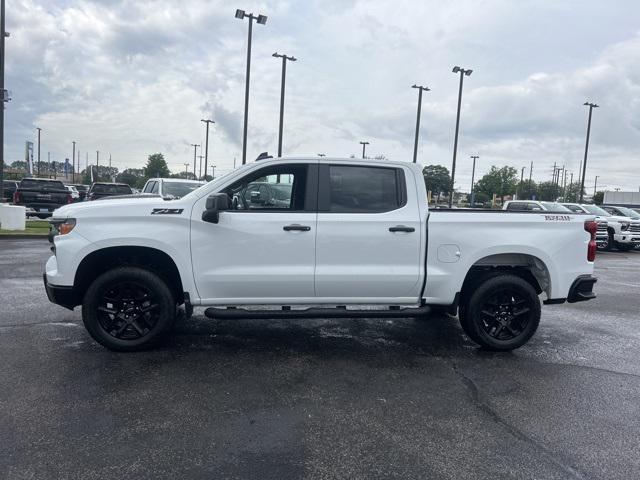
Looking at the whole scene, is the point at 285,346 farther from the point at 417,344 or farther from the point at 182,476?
the point at 182,476

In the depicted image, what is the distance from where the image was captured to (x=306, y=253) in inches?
196

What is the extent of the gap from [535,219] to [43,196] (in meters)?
17.6

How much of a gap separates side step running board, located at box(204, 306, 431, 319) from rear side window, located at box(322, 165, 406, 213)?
1.02m

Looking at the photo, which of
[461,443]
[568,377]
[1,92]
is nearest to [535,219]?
[568,377]

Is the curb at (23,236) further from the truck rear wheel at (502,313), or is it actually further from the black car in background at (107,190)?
the truck rear wheel at (502,313)

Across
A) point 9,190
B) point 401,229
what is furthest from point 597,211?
point 9,190

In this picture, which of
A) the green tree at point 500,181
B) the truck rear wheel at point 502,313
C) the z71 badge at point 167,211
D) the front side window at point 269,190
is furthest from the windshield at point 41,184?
the green tree at point 500,181

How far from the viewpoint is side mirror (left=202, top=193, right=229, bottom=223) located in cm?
469

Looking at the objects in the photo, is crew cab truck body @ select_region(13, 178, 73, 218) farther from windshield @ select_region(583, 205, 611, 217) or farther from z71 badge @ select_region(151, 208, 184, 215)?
windshield @ select_region(583, 205, 611, 217)

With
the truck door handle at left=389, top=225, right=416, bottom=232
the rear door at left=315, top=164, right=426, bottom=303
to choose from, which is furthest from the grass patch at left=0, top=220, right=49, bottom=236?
the truck door handle at left=389, top=225, right=416, bottom=232

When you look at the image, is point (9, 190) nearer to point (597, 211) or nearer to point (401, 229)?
point (597, 211)

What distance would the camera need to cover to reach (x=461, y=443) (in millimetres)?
3438

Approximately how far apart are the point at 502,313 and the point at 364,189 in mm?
2016

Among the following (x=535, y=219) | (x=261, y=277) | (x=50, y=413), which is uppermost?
(x=535, y=219)
